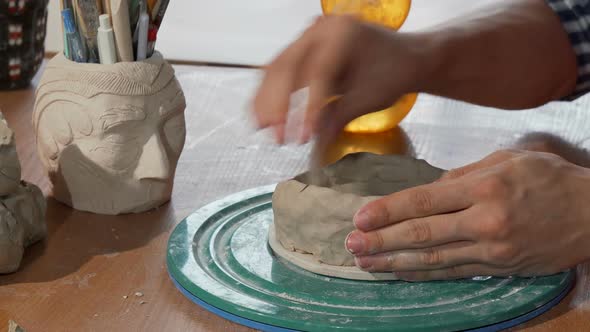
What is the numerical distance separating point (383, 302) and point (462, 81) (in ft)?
1.58

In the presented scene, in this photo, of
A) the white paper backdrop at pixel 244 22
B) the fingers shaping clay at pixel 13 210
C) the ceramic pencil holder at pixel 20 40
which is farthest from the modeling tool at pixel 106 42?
the white paper backdrop at pixel 244 22

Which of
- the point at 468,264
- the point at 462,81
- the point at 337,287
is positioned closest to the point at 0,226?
the point at 337,287

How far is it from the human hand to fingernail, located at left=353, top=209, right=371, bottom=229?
10cm

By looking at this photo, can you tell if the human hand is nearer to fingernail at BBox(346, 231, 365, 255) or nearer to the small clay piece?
fingernail at BBox(346, 231, 365, 255)

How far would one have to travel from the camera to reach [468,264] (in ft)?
2.73

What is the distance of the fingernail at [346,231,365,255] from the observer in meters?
0.82

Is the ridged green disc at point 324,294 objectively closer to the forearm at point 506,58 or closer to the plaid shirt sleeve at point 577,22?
the forearm at point 506,58

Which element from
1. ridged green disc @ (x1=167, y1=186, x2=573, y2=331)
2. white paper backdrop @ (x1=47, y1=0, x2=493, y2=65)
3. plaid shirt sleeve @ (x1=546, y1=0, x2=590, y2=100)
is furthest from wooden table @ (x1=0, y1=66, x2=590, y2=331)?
white paper backdrop @ (x1=47, y1=0, x2=493, y2=65)

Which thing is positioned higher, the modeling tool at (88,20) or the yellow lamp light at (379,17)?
the modeling tool at (88,20)

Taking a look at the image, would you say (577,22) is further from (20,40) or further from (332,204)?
(20,40)

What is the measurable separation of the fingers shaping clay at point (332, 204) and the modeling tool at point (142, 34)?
0.27 meters

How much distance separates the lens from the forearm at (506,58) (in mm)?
1136

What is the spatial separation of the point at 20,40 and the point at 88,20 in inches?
22.0

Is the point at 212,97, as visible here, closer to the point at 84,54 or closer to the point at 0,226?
the point at 84,54
